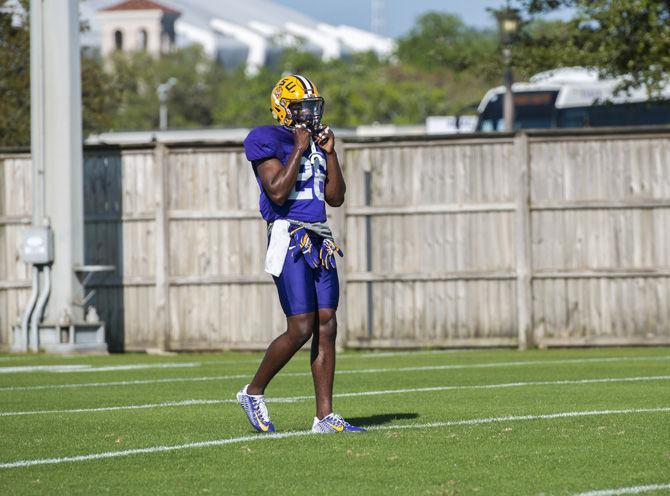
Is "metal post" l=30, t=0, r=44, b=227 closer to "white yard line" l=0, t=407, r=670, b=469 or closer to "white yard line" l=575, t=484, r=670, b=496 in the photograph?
"white yard line" l=0, t=407, r=670, b=469

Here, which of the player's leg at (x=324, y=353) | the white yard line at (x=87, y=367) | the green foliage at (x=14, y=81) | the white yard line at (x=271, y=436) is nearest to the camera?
the white yard line at (x=271, y=436)

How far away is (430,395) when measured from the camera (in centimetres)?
1184

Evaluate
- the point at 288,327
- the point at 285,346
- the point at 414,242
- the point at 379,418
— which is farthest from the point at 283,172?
the point at 414,242

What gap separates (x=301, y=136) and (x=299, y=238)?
60 centimetres

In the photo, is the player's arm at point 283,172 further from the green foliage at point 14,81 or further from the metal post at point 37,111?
the green foliage at point 14,81

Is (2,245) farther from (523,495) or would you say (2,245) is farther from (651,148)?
(523,495)

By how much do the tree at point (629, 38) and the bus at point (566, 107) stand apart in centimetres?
935

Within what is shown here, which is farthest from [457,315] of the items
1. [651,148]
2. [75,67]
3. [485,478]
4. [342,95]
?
[342,95]

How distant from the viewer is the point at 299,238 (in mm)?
9102

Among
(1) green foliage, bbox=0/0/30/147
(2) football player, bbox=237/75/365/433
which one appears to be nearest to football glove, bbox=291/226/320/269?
(2) football player, bbox=237/75/365/433

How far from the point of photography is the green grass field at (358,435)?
725cm

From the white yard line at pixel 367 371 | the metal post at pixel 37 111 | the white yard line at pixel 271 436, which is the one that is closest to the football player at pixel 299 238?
the white yard line at pixel 271 436

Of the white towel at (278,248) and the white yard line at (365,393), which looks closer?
the white towel at (278,248)

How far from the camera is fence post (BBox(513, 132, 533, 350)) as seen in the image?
63.0ft
